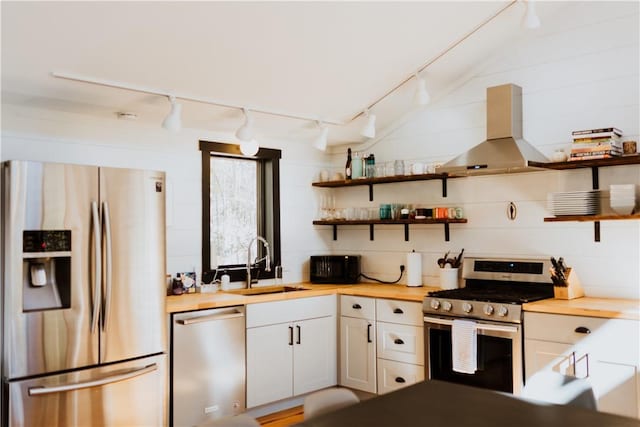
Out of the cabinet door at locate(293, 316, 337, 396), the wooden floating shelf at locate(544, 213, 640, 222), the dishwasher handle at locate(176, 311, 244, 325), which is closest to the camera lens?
the wooden floating shelf at locate(544, 213, 640, 222)

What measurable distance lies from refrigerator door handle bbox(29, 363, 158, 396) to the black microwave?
6.18 ft

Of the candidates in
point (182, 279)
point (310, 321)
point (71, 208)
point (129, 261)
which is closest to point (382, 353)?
point (310, 321)

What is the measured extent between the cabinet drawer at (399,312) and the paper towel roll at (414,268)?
50 centimetres

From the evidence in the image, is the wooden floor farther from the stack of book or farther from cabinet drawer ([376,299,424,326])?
the stack of book

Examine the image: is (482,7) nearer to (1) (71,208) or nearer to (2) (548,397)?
(2) (548,397)

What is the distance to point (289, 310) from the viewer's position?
14.0ft

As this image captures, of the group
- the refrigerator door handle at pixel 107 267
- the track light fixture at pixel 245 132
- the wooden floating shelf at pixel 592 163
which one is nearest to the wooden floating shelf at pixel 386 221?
the wooden floating shelf at pixel 592 163

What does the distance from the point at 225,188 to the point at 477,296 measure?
2173 mm

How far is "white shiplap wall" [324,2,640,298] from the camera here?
3.78m

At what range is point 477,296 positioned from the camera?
382 cm

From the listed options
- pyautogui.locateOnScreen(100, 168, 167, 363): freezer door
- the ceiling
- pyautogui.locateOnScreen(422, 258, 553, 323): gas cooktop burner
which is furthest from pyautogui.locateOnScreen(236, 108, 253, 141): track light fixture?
pyautogui.locateOnScreen(422, 258, 553, 323): gas cooktop burner

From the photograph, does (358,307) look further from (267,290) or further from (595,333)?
(595,333)

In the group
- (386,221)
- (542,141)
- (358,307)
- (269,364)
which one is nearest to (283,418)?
(269,364)

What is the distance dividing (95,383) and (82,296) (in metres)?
0.47
